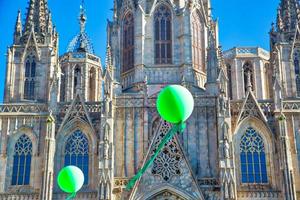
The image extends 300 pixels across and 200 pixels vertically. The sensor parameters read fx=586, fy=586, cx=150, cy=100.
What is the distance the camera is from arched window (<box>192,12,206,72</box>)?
4703cm

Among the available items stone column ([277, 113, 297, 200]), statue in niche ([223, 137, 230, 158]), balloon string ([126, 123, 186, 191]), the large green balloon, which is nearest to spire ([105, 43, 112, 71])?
statue in niche ([223, 137, 230, 158])

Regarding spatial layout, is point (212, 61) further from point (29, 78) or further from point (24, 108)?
point (24, 108)

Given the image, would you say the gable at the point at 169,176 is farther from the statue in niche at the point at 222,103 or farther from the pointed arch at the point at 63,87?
the pointed arch at the point at 63,87

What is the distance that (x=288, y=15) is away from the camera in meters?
48.1

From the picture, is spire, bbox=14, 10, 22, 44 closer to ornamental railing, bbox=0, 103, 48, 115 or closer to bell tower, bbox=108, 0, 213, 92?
ornamental railing, bbox=0, 103, 48, 115

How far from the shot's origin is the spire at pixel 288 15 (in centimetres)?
4731

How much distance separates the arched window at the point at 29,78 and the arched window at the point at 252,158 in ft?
54.2

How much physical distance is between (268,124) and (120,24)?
15217 mm

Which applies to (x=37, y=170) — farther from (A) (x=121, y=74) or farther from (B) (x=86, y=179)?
(A) (x=121, y=74)

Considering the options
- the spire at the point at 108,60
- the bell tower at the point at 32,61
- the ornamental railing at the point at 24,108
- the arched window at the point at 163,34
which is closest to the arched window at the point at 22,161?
the ornamental railing at the point at 24,108

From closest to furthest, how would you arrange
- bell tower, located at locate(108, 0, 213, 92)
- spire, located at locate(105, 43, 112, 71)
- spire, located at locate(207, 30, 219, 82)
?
1. spire, located at locate(105, 43, 112, 71)
2. spire, located at locate(207, 30, 219, 82)
3. bell tower, located at locate(108, 0, 213, 92)

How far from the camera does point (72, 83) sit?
57.8 m

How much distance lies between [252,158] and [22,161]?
1663cm

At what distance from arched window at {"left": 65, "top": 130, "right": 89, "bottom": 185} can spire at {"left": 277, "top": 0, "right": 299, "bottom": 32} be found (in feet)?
59.4
